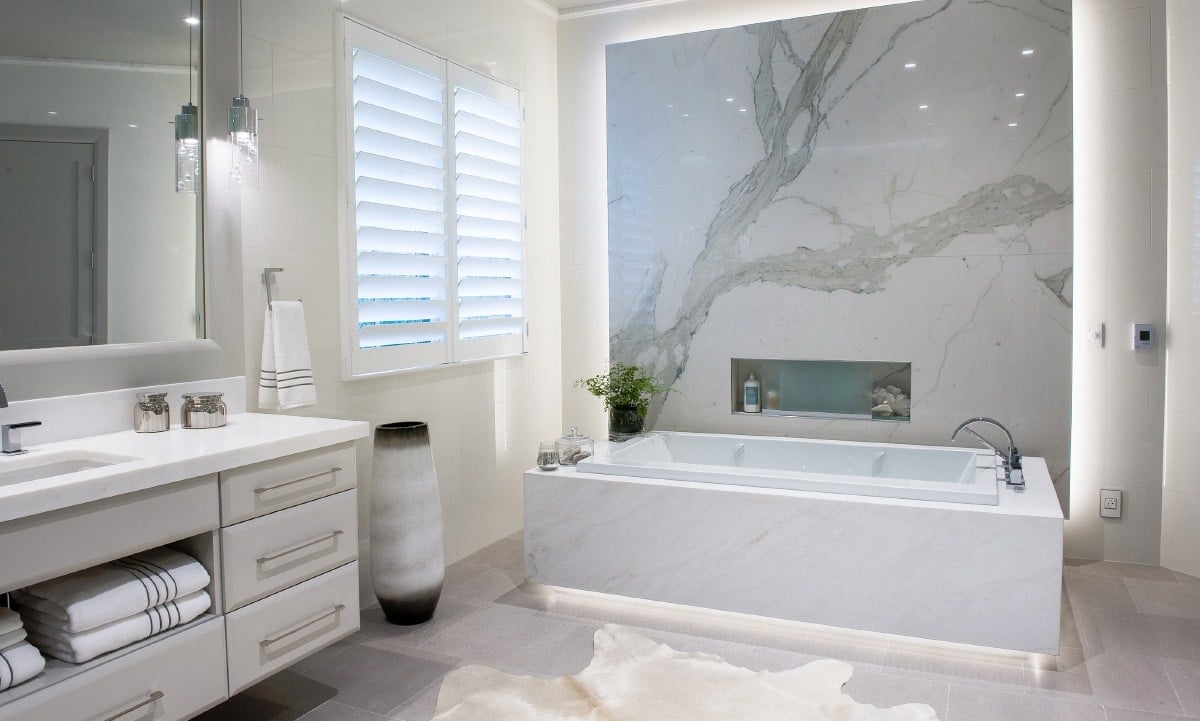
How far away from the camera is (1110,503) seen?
3.64 m

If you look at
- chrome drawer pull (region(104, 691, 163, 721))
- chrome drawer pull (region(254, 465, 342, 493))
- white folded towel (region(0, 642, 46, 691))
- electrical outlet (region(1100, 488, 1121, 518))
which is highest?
chrome drawer pull (region(254, 465, 342, 493))

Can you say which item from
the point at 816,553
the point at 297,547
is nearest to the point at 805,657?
the point at 816,553

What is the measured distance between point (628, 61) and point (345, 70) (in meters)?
1.75

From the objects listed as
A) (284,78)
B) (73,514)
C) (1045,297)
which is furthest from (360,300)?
(1045,297)

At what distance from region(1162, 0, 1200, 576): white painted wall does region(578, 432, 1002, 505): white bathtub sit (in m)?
0.79

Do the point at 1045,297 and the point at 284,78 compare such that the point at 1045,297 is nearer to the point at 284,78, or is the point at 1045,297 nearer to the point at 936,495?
the point at 936,495

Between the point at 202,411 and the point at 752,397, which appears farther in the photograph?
the point at 752,397

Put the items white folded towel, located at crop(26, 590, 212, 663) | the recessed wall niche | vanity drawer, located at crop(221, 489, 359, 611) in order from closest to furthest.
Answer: white folded towel, located at crop(26, 590, 212, 663) < vanity drawer, located at crop(221, 489, 359, 611) < the recessed wall niche

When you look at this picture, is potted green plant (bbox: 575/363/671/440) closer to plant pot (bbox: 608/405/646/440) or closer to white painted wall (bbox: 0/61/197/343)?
plant pot (bbox: 608/405/646/440)

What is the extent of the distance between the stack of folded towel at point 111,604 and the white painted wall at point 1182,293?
364cm

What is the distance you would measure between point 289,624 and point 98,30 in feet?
5.52

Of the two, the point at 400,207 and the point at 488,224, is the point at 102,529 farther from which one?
the point at 488,224

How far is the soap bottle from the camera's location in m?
4.20

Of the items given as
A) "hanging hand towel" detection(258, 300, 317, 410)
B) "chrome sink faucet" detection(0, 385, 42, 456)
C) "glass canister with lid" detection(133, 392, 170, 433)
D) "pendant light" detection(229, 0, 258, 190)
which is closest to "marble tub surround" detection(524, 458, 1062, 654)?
"hanging hand towel" detection(258, 300, 317, 410)
